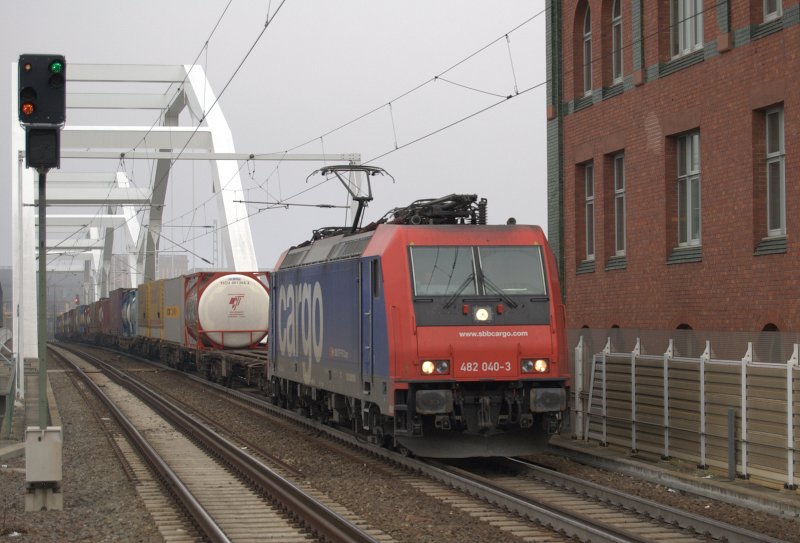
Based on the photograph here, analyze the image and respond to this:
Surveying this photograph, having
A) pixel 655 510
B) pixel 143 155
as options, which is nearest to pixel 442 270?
pixel 655 510

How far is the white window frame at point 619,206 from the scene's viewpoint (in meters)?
22.7

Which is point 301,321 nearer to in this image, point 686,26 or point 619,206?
point 619,206

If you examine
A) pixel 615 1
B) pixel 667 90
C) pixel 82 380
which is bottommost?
pixel 82 380

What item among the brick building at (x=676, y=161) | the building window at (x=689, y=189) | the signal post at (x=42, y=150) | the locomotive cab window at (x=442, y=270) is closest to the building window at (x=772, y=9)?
the brick building at (x=676, y=161)

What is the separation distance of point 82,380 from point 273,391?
49.3 feet

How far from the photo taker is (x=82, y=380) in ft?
126

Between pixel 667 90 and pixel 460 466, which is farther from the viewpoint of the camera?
pixel 667 90

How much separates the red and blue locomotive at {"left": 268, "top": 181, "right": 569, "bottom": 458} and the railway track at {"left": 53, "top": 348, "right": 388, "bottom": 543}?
1923mm

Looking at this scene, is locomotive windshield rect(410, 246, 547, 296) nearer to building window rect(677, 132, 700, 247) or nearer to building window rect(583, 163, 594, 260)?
building window rect(677, 132, 700, 247)

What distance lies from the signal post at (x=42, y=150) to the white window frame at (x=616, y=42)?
41.6 ft

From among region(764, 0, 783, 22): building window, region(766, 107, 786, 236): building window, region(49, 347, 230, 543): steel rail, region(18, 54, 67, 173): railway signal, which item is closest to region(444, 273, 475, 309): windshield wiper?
region(49, 347, 230, 543): steel rail

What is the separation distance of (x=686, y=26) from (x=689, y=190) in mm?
2679

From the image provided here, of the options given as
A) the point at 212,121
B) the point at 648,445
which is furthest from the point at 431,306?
the point at 212,121

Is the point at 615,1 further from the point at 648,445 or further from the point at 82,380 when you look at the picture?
the point at 82,380
